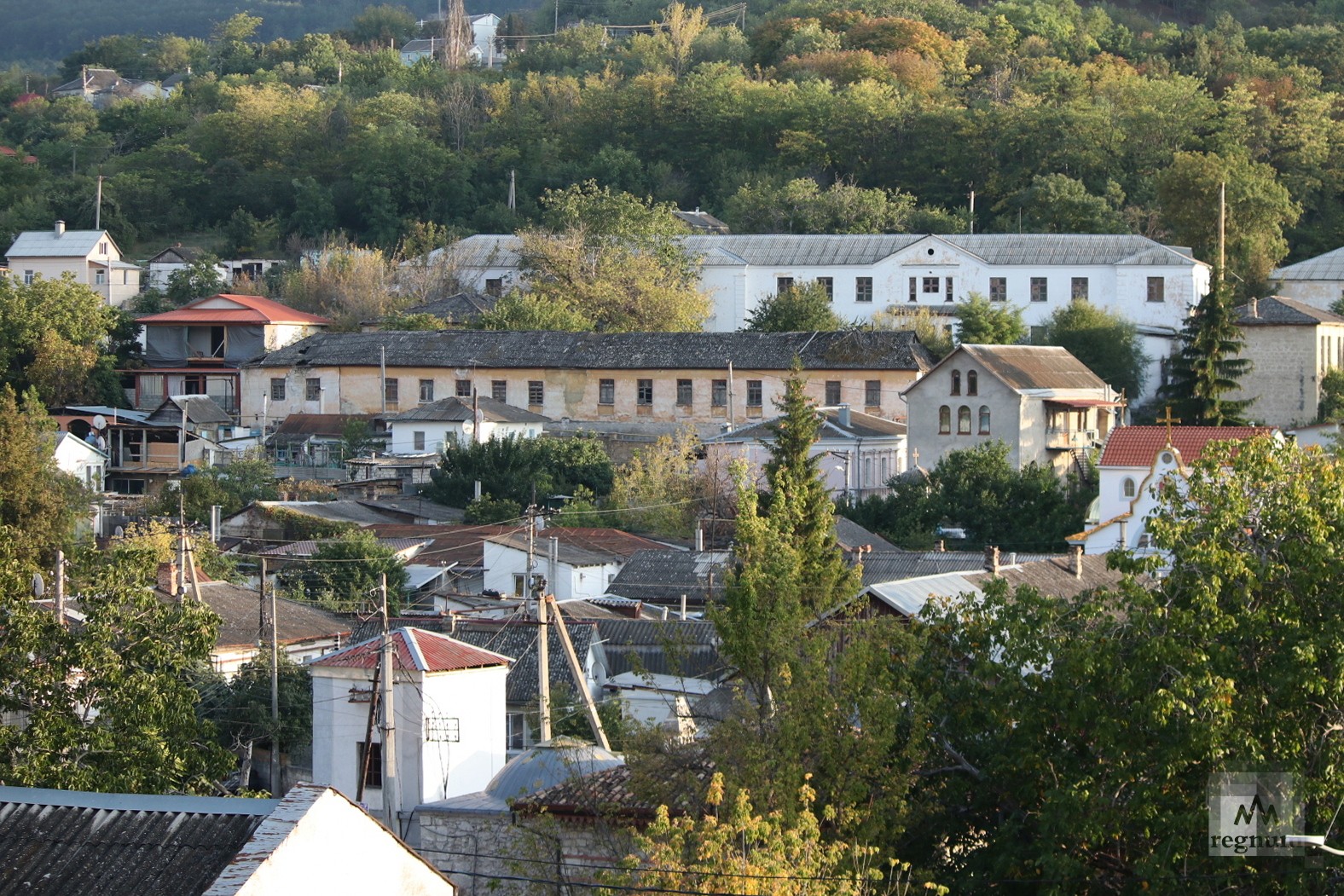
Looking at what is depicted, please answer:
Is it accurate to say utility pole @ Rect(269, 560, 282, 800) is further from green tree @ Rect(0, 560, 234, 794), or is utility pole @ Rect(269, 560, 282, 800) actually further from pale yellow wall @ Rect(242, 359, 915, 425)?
pale yellow wall @ Rect(242, 359, 915, 425)

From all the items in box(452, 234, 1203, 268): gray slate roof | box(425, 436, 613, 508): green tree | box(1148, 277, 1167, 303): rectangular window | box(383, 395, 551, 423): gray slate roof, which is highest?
box(452, 234, 1203, 268): gray slate roof

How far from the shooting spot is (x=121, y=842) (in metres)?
11.9

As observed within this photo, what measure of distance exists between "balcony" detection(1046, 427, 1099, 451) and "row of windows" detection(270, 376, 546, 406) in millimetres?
15228

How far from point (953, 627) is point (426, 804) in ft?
16.8

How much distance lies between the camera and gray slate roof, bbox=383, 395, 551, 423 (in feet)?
160

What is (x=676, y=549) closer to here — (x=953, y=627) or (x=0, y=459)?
(x=0, y=459)

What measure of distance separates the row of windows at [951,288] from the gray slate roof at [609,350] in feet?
18.5

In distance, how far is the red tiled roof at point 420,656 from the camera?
65.6ft

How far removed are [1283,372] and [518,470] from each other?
20.1 metres

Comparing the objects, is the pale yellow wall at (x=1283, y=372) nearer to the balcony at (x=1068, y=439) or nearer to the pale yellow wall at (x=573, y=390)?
the balcony at (x=1068, y=439)

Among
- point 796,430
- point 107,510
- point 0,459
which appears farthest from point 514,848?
point 107,510

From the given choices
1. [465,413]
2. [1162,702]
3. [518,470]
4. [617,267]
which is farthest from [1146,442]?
[617,267]

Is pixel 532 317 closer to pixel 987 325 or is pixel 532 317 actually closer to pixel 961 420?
pixel 987 325

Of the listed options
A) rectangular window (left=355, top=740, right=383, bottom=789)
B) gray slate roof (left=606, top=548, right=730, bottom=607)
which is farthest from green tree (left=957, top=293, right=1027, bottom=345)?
rectangular window (left=355, top=740, right=383, bottom=789)
